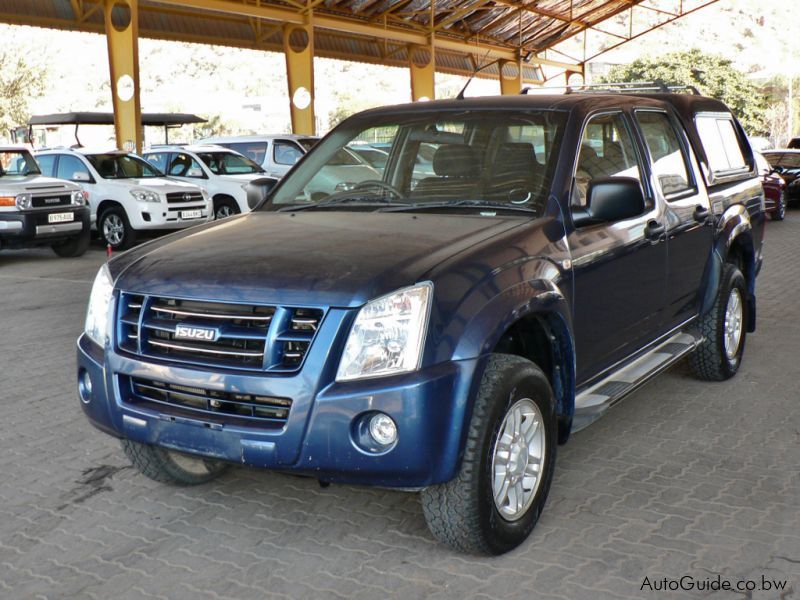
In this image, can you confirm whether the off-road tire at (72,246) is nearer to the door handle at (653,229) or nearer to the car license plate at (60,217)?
the car license plate at (60,217)

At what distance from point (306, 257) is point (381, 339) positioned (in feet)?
1.74

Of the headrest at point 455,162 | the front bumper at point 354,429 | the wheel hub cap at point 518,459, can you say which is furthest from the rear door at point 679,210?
the front bumper at point 354,429

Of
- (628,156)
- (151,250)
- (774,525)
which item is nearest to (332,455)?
(151,250)

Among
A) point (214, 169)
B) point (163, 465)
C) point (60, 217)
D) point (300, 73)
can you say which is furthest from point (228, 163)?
point (163, 465)

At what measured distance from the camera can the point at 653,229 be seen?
195 inches

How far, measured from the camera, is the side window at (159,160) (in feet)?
58.9

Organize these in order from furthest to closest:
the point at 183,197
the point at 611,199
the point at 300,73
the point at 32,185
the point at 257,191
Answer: the point at 300,73
the point at 183,197
the point at 32,185
the point at 257,191
the point at 611,199

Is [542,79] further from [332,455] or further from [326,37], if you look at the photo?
[332,455]

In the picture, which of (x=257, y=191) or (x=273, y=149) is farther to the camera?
(x=273, y=149)

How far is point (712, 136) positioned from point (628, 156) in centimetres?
163

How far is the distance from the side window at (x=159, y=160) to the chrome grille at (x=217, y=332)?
1480cm

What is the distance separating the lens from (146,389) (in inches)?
146

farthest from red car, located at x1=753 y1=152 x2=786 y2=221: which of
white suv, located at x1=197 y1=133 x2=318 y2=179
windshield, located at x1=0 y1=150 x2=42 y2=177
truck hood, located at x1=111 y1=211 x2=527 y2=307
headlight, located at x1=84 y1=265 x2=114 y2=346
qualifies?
headlight, located at x1=84 y1=265 x2=114 y2=346

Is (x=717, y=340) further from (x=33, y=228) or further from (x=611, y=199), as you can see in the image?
(x=33, y=228)
